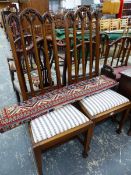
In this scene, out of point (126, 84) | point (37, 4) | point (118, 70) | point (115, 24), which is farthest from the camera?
point (37, 4)

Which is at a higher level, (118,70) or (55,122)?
(118,70)

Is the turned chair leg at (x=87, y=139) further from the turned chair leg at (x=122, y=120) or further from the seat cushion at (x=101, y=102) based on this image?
the turned chair leg at (x=122, y=120)

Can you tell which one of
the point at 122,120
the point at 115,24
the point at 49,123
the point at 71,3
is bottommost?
the point at 122,120

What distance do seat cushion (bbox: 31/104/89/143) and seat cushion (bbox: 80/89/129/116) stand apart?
0.13 metres

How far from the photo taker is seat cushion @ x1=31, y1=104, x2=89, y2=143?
3.71 feet

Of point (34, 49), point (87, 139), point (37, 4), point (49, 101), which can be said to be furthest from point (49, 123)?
point (37, 4)

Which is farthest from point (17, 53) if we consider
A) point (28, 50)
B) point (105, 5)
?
point (105, 5)

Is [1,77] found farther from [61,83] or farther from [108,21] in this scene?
[108,21]

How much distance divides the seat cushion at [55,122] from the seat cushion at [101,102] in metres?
0.13

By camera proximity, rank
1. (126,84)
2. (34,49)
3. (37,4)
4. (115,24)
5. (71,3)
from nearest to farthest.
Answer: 1. (34,49)
2. (126,84)
3. (115,24)
4. (37,4)
5. (71,3)

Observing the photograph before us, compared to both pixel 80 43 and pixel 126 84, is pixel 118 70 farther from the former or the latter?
pixel 80 43

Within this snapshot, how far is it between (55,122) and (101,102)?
493 millimetres

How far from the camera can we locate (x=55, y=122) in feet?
4.00

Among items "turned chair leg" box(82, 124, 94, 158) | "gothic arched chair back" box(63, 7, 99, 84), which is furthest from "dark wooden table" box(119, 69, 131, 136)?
"turned chair leg" box(82, 124, 94, 158)
